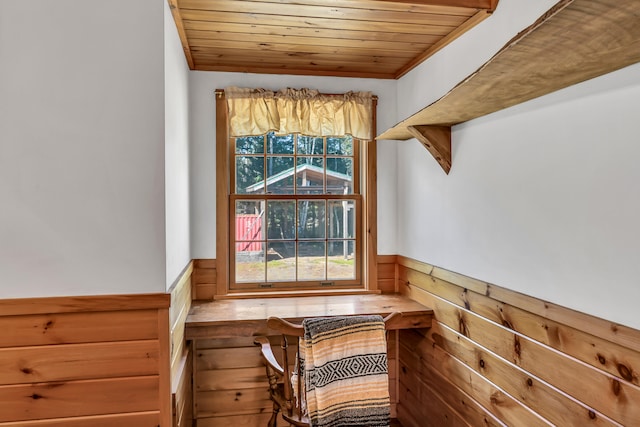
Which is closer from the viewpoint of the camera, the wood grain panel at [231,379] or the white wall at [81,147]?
the white wall at [81,147]

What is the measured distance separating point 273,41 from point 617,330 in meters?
2.06

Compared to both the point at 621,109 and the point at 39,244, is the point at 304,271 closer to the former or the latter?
the point at 39,244

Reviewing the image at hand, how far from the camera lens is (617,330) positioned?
1262 mm

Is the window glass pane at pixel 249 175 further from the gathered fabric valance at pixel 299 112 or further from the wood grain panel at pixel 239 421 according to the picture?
the wood grain panel at pixel 239 421

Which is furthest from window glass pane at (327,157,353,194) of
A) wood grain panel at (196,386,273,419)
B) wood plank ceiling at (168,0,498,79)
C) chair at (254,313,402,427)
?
wood grain panel at (196,386,273,419)

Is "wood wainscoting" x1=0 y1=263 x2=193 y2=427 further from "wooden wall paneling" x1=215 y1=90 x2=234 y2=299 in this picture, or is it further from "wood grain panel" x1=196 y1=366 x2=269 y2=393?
"wooden wall paneling" x1=215 y1=90 x2=234 y2=299

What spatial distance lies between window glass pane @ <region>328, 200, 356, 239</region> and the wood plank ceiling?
0.92 meters

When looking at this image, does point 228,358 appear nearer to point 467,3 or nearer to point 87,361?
point 87,361

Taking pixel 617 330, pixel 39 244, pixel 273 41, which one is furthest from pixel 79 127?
pixel 617 330

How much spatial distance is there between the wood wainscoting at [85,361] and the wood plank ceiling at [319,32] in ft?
4.49

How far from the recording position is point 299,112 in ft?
9.22

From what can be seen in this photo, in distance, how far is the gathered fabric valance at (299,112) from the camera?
9.01 ft

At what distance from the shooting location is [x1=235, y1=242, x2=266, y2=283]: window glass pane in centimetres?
291

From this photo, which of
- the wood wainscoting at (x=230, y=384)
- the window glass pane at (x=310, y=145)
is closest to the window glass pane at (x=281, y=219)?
the window glass pane at (x=310, y=145)
